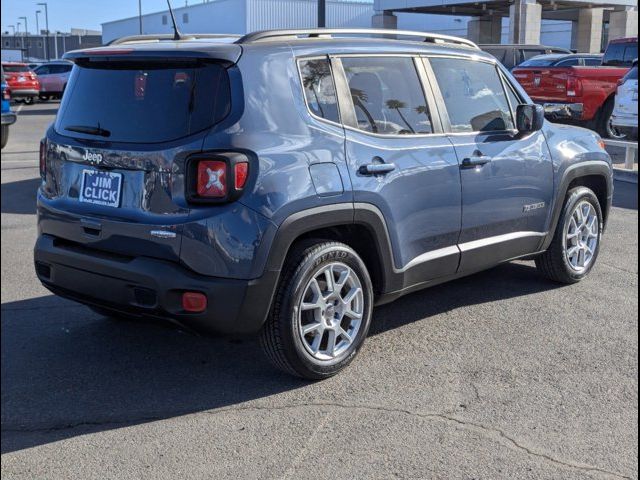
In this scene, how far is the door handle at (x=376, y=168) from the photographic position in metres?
4.39

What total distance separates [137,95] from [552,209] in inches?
124

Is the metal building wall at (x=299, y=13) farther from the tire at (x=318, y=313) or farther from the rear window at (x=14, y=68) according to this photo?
the tire at (x=318, y=313)

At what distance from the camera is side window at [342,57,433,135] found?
4559mm

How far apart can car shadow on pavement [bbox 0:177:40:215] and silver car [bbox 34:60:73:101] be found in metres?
24.0

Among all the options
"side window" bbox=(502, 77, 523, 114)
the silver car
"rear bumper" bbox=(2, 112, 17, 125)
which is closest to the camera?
"side window" bbox=(502, 77, 523, 114)

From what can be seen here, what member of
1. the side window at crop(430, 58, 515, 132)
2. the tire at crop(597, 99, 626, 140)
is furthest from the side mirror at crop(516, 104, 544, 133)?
the tire at crop(597, 99, 626, 140)

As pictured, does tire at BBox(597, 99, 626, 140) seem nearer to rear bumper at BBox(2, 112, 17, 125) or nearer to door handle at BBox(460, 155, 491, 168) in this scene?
rear bumper at BBox(2, 112, 17, 125)

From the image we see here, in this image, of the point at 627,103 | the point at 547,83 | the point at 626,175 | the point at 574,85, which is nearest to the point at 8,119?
the point at 547,83

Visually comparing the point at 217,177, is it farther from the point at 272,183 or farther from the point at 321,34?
the point at 321,34

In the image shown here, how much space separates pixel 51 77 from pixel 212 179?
107 ft

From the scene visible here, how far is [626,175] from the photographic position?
1219cm

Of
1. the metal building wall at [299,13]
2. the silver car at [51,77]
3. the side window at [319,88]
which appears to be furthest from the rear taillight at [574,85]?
the silver car at [51,77]

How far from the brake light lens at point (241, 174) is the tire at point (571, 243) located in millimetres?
2986

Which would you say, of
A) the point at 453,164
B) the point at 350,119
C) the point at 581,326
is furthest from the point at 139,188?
the point at 581,326
